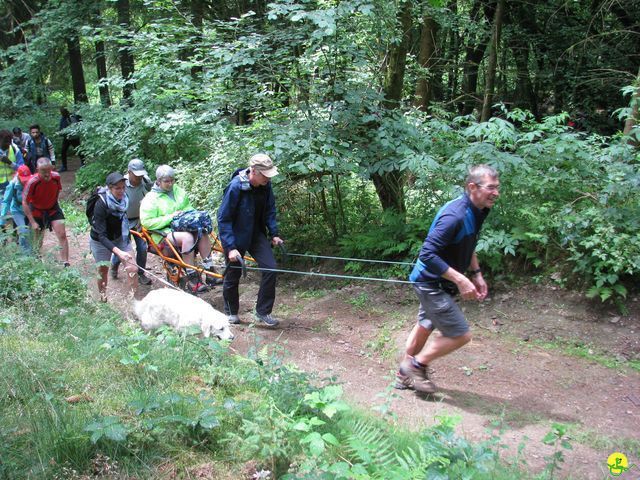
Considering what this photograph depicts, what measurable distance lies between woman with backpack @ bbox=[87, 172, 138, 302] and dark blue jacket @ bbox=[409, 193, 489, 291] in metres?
3.78

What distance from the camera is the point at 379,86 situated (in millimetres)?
8422

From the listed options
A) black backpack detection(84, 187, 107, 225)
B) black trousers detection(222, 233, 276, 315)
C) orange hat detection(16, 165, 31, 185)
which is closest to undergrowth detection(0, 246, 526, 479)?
black trousers detection(222, 233, 276, 315)

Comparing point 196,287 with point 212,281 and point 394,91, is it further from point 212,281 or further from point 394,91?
point 394,91

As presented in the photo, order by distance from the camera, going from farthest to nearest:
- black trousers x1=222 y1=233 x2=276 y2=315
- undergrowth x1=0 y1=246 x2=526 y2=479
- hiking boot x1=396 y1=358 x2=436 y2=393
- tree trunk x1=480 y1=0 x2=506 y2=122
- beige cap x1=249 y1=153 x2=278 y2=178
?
tree trunk x1=480 y1=0 x2=506 y2=122
black trousers x1=222 y1=233 x2=276 y2=315
beige cap x1=249 y1=153 x2=278 y2=178
hiking boot x1=396 y1=358 x2=436 y2=393
undergrowth x1=0 y1=246 x2=526 y2=479

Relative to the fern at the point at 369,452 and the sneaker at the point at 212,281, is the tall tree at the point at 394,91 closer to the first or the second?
the sneaker at the point at 212,281

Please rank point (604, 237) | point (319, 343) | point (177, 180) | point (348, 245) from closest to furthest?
point (604, 237)
point (319, 343)
point (348, 245)
point (177, 180)

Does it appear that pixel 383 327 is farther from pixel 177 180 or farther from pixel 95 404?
pixel 177 180

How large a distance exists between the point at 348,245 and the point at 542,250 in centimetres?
267

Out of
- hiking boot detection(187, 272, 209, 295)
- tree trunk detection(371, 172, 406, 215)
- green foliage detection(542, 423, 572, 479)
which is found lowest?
hiking boot detection(187, 272, 209, 295)

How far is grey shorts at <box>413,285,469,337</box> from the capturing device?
4652 mm

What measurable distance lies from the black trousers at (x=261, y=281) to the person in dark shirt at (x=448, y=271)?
84.2 inches

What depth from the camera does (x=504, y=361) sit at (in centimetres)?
572

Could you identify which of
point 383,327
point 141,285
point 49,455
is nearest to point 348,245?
point 383,327

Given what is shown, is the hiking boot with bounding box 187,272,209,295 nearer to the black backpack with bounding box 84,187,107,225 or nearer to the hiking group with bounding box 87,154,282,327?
the hiking group with bounding box 87,154,282,327
